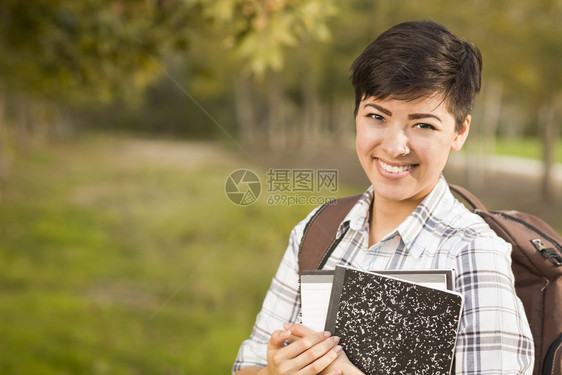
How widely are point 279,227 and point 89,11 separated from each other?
6241mm

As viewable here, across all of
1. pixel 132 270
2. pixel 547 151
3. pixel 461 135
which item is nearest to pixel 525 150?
pixel 547 151

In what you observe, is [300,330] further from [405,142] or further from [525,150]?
[525,150]

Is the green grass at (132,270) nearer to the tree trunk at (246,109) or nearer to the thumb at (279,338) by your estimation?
the thumb at (279,338)

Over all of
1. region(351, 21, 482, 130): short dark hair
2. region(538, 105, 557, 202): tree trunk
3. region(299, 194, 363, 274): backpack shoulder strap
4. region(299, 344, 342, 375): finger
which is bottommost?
region(299, 344, 342, 375): finger

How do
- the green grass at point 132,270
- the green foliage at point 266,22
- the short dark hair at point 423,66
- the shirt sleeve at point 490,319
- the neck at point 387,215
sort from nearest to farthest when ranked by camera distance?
the shirt sleeve at point 490,319 → the short dark hair at point 423,66 → the neck at point 387,215 → the green foliage at point 266,22 → the green grass at point 132,270

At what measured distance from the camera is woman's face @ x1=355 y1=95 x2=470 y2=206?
1.08 m

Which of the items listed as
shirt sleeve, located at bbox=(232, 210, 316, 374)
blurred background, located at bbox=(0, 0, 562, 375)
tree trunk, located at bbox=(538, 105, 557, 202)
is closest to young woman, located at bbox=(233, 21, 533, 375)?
shirt sleeve, located at bbox=(232, 210, 316, 374)

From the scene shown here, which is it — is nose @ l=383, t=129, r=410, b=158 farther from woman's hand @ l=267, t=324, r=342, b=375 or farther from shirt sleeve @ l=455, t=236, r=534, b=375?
woman's hand @ l=267, t=324, r=342, b=375

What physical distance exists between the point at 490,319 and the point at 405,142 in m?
0.35

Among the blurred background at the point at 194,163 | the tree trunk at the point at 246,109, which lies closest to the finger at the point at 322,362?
the blurred background at the point at 194,163

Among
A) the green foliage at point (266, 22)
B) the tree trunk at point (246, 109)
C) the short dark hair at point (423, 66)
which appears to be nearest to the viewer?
the short dark hair at point (423, 66)

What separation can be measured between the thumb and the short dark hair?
0.48 meters

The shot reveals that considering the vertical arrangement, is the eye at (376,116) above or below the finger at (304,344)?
above

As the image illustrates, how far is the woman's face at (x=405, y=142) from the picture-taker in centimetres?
108
